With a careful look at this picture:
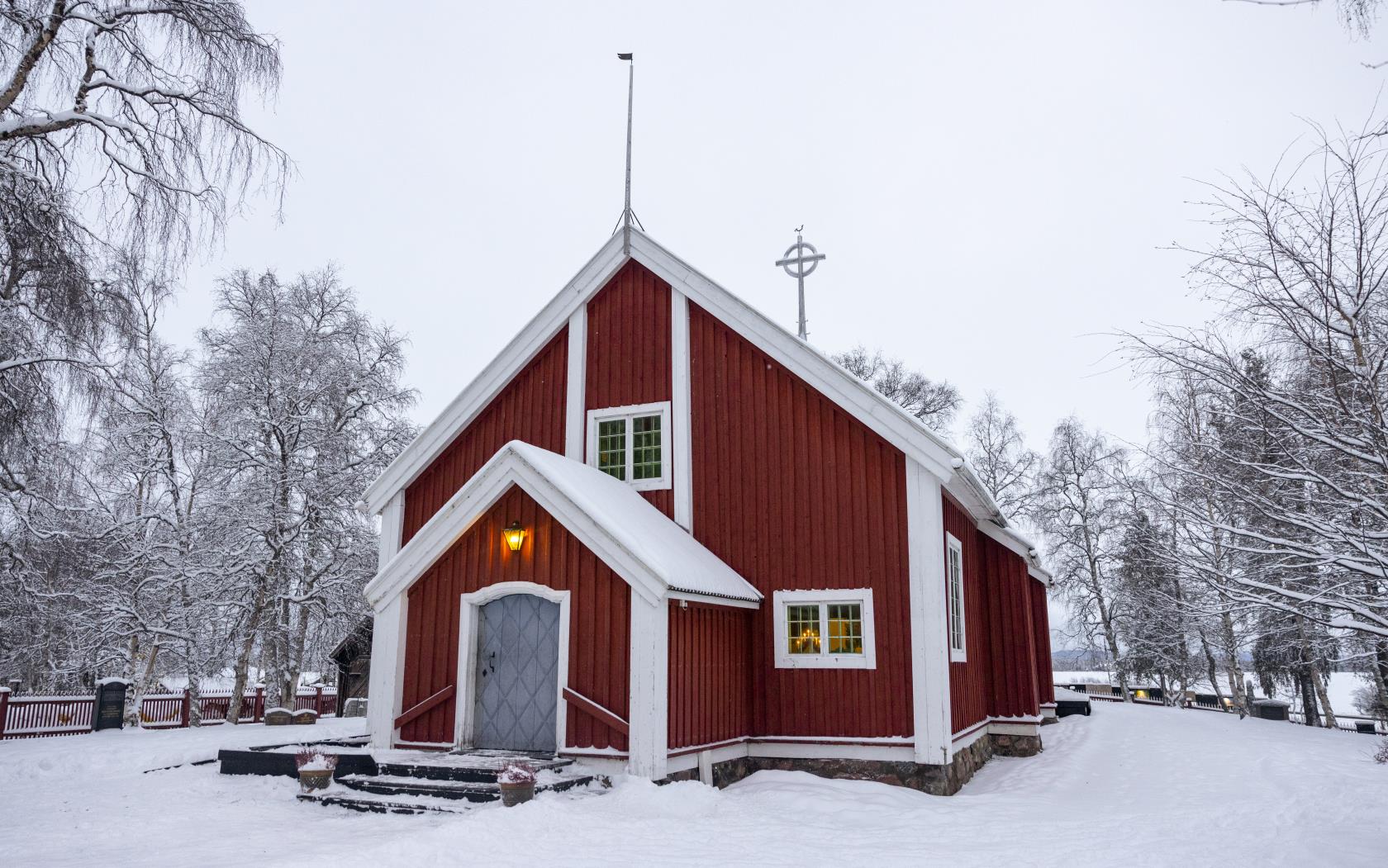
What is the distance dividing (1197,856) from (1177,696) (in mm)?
31285

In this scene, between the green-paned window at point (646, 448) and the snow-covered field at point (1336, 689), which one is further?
the snow-covered field at point (1336, 689)

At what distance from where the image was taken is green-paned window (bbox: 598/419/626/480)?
1328cm

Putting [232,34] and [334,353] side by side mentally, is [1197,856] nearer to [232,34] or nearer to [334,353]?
[232,34]

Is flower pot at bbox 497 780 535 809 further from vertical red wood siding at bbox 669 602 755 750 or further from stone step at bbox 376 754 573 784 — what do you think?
vertical red wood siding at bbox 669 602 755 750

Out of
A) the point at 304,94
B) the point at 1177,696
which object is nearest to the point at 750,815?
the point at 304,94

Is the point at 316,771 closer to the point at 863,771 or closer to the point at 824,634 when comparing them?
the point at 824,634

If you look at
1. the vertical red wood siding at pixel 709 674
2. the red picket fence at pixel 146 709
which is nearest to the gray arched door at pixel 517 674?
the vertical red wood siding at pixel 709 674

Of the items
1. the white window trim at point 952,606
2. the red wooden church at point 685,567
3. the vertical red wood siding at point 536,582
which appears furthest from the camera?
the white window trim at point 952,606

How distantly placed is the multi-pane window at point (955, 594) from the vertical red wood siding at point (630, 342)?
4501mm

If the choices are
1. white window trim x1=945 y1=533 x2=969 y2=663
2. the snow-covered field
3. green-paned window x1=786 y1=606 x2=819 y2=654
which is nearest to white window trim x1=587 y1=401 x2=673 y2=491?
green-paned window x1=786 y1=606 x2=819 y2=654

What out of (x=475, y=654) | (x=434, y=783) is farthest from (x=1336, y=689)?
(x=434, y=783)

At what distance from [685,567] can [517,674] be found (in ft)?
8.47

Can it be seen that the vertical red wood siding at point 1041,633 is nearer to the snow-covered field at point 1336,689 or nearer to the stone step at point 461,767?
the stone step at point 461,767

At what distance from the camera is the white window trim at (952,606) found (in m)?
12.2
